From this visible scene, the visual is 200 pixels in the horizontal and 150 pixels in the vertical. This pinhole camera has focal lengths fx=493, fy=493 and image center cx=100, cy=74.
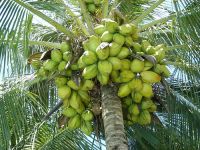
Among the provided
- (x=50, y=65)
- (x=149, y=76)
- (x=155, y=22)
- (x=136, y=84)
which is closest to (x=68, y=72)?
(x=50, y=65)

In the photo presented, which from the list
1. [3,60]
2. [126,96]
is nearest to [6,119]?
[3,60]

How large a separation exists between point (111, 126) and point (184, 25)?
136 centimetres

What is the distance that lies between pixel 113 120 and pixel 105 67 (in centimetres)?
49

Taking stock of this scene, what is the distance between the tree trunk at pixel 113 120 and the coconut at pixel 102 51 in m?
0.36

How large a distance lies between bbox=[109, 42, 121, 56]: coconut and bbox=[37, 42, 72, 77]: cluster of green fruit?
451 millimetres

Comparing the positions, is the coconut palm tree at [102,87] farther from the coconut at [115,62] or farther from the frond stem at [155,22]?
the coconut at [115,62]

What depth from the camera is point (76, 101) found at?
15.8 feet

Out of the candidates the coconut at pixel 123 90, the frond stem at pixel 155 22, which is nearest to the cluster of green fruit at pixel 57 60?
the coconut at pixel 123 90

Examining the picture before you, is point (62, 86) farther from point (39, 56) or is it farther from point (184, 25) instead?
point (184, 25)

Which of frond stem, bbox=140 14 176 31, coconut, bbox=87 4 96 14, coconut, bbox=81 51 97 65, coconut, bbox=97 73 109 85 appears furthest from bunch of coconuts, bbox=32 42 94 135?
frond stem, bbox=140 14 176 31

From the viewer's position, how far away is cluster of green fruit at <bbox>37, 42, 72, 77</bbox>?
486cm

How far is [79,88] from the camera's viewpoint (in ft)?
15.7

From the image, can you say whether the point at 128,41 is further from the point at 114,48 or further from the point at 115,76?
the point at 115,76

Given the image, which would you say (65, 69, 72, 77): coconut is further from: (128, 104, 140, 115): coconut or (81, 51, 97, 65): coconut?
(128, 104, 140, 115): coconut
